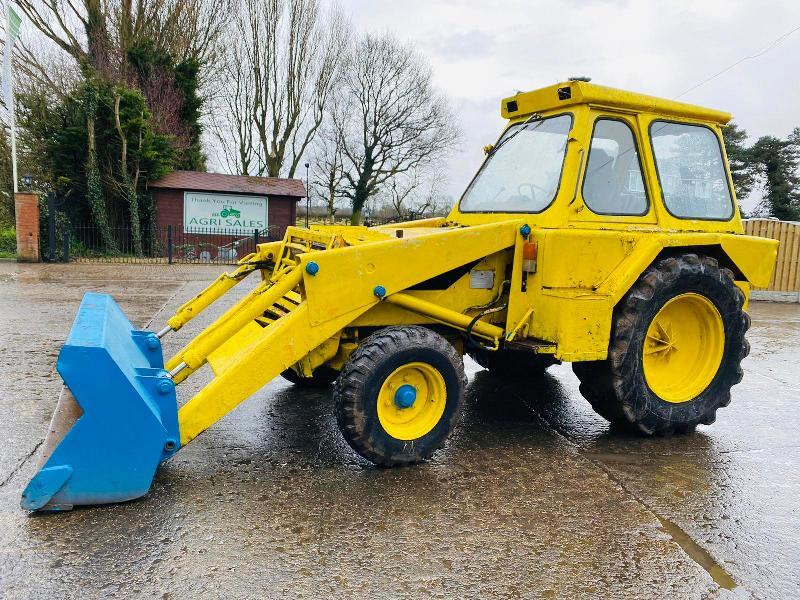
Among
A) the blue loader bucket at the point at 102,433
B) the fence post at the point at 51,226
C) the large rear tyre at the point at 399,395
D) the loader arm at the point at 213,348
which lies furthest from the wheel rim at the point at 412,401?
the fence post at the point at 51,226

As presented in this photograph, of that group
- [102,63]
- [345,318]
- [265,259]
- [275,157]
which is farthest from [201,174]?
[345,318]

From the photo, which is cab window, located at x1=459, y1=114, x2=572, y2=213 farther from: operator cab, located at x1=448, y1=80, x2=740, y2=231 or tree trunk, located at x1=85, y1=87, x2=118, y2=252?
tree trunk, located at x1=85, y1=87, x2=118, y2=252

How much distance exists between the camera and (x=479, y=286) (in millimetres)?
4328

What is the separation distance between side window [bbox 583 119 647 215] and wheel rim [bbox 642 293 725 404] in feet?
2.54

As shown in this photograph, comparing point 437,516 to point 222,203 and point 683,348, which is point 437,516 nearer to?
point 683,348

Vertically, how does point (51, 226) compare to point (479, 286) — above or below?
above

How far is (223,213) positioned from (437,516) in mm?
19890

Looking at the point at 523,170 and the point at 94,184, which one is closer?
the point at 523,170

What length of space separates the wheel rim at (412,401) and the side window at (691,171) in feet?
7.11

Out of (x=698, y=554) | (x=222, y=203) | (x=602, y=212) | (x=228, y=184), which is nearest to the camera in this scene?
(x=698, y=554)

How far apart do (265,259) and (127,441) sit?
2.08 meters

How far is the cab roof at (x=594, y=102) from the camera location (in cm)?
427

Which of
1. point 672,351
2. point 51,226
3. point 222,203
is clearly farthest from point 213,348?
point 222,203

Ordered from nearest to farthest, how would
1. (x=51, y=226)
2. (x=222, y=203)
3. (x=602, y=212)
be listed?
(x=602, y=212)
(x=51, y=226)
(x=222, y=203)
